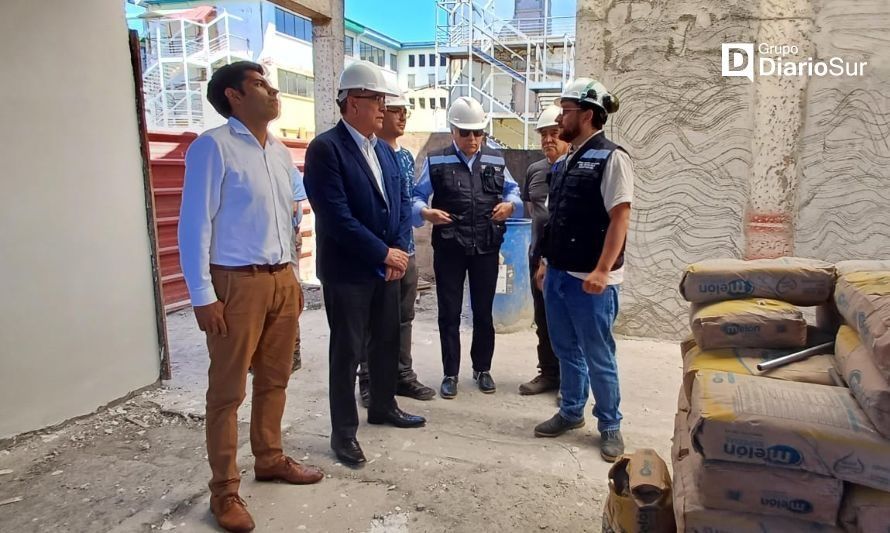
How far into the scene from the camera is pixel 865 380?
1.62 m

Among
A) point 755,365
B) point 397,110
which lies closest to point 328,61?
point 397,110

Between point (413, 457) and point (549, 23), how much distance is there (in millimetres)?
16202

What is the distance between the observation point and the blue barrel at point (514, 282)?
5238mm

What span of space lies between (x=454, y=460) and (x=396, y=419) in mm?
547

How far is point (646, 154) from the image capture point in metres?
5.03

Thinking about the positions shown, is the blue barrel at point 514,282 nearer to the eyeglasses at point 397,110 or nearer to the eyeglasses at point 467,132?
the eyeglasses at point 467,132

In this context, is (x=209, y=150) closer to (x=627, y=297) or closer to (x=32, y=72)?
(x=32, y=72)

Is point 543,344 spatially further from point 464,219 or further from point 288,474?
point 288,474

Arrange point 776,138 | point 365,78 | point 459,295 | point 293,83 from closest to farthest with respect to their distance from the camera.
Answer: point 365,78
point 459,295
point 776,138
point 293,83

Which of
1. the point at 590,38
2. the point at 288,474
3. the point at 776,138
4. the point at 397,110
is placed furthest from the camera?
the point at 590,38

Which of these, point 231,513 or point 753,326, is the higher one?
point 753,326

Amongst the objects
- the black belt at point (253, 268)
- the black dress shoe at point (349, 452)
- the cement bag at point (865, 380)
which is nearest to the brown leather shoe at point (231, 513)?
the black dress shoe at point (349, 452)

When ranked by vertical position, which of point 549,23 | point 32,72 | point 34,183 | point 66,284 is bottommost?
point 66,284

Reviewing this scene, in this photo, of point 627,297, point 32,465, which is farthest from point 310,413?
point 627,297
